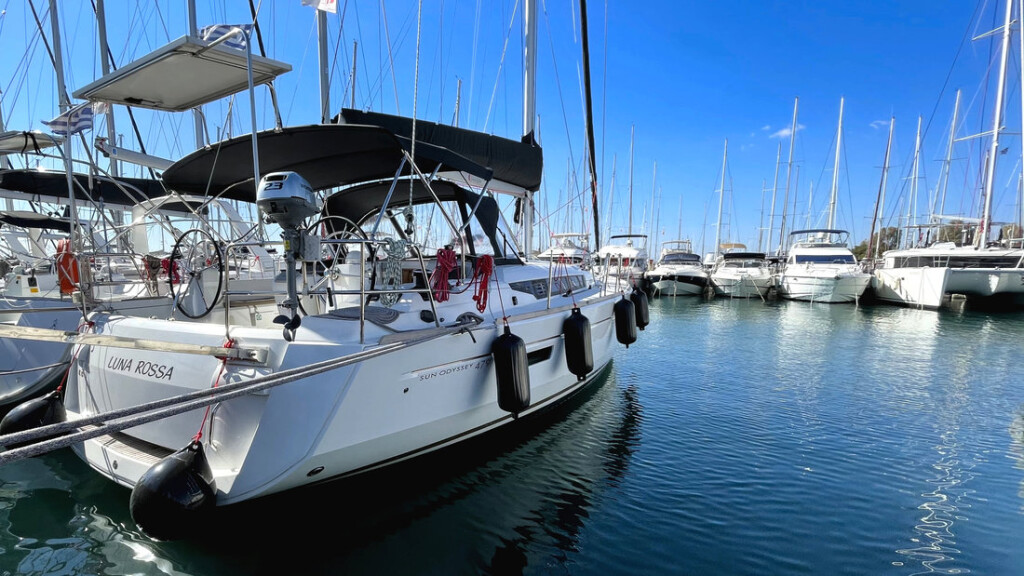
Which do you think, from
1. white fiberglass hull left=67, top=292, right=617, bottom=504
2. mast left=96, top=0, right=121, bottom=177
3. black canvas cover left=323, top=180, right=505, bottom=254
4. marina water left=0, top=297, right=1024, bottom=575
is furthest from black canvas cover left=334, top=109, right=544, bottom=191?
mast left=96, top=0, right=121, bottom=177

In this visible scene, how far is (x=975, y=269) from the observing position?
18453 mm

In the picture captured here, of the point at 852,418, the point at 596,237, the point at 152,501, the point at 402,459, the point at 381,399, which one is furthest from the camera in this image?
the point at 596,237

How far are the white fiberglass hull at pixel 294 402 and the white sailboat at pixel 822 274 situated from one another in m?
22.5

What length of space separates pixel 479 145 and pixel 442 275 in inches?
95.7

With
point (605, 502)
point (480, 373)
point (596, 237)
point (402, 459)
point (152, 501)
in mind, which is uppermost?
point (596, 237)

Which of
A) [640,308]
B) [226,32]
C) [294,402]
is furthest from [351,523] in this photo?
[640,308]

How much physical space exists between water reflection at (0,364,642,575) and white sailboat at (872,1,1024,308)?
21618 mm

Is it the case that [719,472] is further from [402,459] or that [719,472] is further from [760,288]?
[760,288]

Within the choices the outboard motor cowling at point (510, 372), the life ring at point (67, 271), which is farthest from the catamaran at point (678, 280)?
the life ring at point (67, 271)

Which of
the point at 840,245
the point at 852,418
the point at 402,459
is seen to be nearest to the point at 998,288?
the point at 840,245

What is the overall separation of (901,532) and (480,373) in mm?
3512

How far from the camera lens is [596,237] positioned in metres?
9.06

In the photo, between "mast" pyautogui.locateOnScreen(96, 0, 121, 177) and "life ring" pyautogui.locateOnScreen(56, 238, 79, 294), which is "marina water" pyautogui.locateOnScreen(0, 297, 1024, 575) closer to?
"life ring" pyautogui.locateOnScreen(56, 238, 79, 294)

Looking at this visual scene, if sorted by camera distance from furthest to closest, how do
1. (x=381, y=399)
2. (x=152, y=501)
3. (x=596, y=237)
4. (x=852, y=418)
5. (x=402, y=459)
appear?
(x=596, y=237)
(x=852, y=418)
(x=402, y=459)
(x=381, y=399)
(x=152, y=501)
